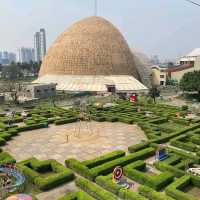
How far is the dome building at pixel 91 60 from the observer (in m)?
72.9

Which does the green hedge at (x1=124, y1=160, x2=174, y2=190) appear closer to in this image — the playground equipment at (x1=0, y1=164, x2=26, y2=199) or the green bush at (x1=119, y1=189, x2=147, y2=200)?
the green bush at (x1=119, y1=189, x2=147, y2=200)

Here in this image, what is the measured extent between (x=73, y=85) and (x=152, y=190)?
2214 inches

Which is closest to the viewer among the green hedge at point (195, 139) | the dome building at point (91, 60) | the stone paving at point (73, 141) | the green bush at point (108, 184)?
the green bush at point (108, 184)

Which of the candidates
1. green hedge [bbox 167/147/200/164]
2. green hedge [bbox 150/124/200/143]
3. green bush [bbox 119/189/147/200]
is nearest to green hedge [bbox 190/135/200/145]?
green hedge [bbox 150/124/200/143]

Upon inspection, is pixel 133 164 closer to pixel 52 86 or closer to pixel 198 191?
pixel 198 191

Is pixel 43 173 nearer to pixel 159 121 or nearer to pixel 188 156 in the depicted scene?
pixel 188 156

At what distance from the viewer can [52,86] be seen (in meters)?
61.9

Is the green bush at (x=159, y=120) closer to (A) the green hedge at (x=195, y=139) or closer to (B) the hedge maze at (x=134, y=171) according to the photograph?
(B) the hedge maze at (x=134, y=171)

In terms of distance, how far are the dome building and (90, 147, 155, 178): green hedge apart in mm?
47637

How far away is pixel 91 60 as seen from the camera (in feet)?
250

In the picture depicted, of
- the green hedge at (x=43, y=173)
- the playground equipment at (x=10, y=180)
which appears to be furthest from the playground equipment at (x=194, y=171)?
the playground equipment at (x=10, y=180)

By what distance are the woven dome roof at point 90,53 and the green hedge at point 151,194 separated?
60.6 metres

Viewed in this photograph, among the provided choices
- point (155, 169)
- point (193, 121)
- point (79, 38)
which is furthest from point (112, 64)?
point (155, 169)

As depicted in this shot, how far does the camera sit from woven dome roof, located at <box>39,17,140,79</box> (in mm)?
76250
